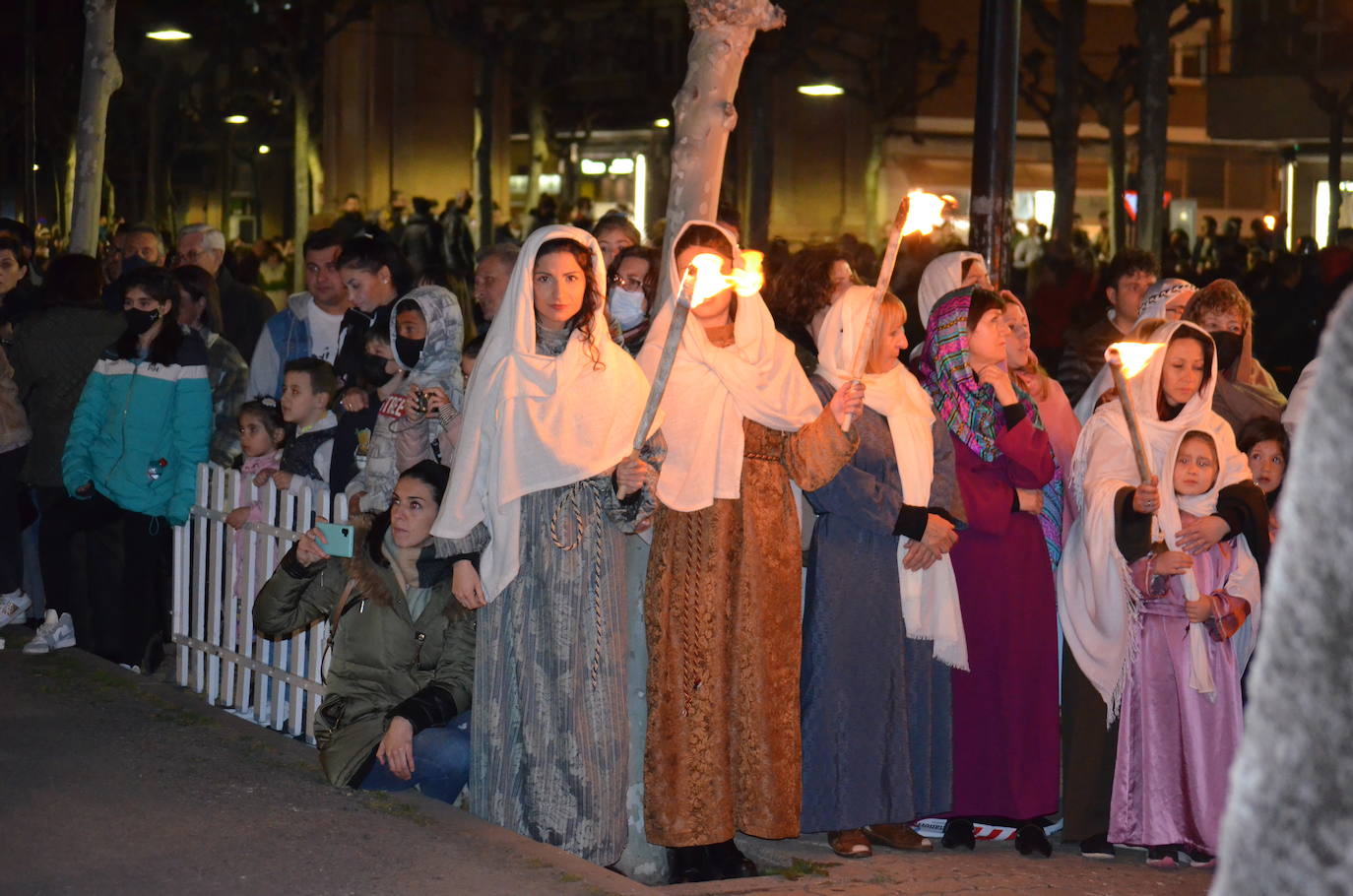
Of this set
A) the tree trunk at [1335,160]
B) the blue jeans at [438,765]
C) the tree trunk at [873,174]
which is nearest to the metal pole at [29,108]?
the blue jeans at [438,765]

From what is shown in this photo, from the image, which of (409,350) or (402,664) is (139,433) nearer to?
(409,350)

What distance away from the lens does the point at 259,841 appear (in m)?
5.56

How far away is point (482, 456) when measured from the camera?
585cm

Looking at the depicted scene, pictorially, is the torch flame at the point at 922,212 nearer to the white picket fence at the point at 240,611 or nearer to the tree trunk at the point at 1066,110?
the white picket fence at the point at 240,611

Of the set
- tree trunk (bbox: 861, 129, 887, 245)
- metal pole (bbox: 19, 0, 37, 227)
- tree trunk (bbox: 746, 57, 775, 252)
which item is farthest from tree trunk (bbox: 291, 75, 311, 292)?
tree trunk (bbox: 861, 129, 887, 245)

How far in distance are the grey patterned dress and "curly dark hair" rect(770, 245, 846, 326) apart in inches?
41.6

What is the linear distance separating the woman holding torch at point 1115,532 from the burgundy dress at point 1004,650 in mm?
100

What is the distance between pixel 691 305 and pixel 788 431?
98 cm

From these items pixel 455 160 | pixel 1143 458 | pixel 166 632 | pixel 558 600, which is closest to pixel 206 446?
pixel 166 632

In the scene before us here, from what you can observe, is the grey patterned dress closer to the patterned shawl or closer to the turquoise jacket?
the patterned shawl

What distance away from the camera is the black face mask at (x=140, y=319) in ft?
27.1

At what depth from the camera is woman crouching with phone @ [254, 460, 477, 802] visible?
6.11 meters

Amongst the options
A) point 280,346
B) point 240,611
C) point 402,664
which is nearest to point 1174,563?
point 402,664

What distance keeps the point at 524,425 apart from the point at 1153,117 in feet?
59.8
